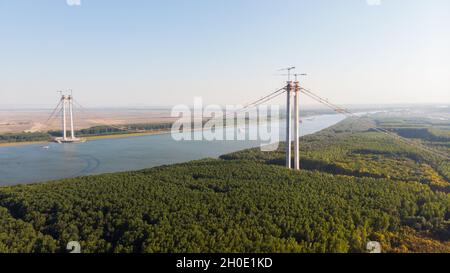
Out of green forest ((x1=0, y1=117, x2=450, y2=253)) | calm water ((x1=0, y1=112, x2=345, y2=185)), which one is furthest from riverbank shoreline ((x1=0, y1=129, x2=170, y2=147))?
green forest ((x1=0, y1=117, x2=450, y2=253))

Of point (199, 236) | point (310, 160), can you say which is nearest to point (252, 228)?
point (199, 236)

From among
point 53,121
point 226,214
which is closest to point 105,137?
point 53,121

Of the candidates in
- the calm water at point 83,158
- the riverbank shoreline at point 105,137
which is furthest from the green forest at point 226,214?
the riverbank shoreline at point 105,137

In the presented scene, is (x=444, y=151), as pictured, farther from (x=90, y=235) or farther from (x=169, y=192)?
(x=90, y=235)

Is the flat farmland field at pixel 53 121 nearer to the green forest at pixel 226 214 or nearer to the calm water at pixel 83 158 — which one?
the calm water at pixel 83 158
